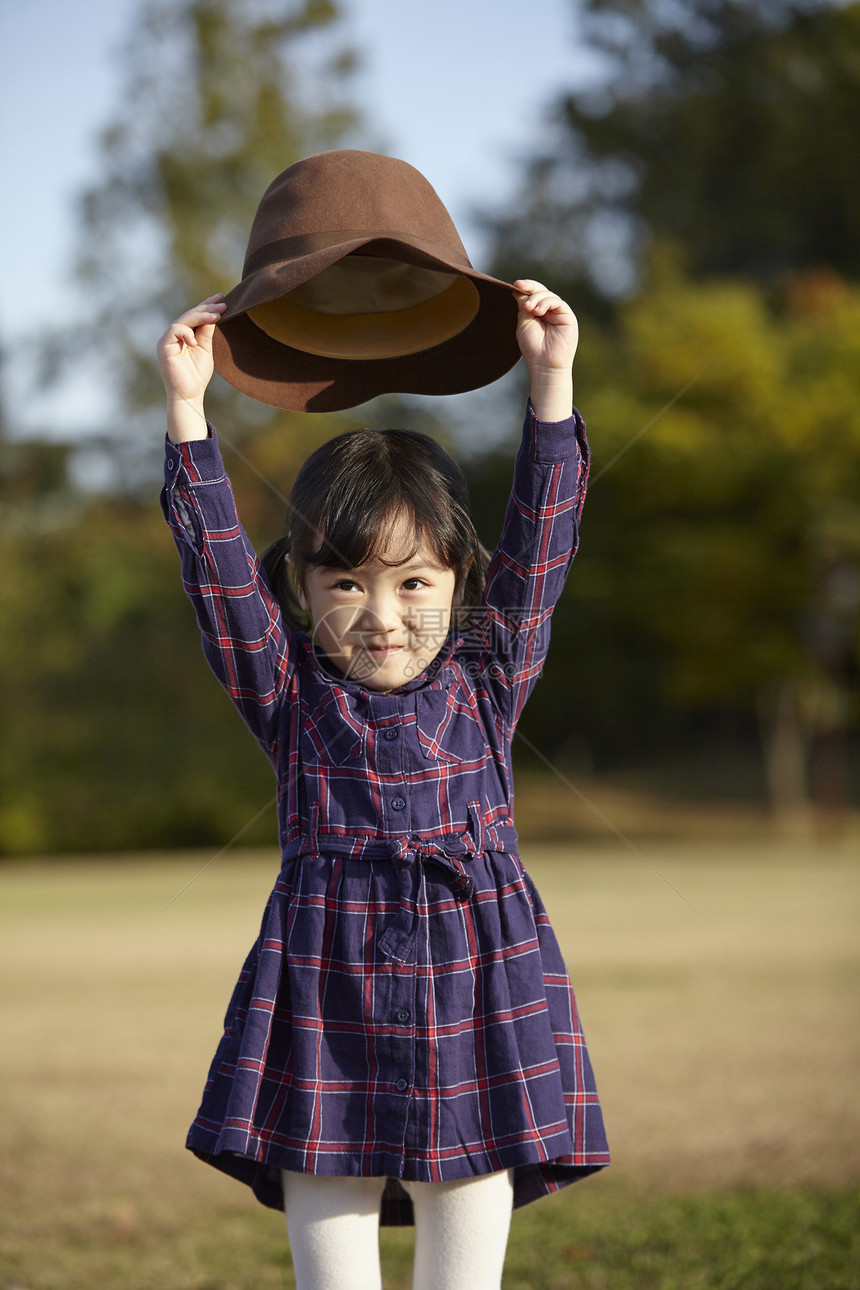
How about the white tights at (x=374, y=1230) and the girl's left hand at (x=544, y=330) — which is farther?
the girl's left hand at (x=544, y=330)

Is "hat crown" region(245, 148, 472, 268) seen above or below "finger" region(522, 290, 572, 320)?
above

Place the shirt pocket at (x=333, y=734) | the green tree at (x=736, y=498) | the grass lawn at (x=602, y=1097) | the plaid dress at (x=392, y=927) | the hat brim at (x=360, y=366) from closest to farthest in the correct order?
the plaid dress at (x=392, y=927) < the shirt pocket at (x=333, y=734) < the hat brim at (x=360, y=366) < the grass lawn at (x=602, y=1097) < the green tree at (x=736, y=498)

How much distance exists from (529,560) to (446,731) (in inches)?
10.9

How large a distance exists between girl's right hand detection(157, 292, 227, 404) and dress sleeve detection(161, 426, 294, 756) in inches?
2.7

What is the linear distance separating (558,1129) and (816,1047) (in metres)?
3.34


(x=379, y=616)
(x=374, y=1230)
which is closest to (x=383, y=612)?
(x=379, y=616)

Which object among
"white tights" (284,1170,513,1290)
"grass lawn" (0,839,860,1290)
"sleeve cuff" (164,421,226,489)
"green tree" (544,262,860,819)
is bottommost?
"grass lawn" (0,839,860,1290)

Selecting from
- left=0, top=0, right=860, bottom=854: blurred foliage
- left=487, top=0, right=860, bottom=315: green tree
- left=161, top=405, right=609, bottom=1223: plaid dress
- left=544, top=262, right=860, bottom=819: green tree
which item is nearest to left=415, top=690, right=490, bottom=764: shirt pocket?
left=161, top=405, right=609, bottom=1223: plaid dress

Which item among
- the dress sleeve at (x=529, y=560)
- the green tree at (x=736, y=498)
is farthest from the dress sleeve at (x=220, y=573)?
the green tree at (x=736, y=498)

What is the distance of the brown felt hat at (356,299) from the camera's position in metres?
1.57

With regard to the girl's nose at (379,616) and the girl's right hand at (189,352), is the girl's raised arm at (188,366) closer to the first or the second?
the girl's right hand at (189,352)

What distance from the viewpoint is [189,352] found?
1622mm

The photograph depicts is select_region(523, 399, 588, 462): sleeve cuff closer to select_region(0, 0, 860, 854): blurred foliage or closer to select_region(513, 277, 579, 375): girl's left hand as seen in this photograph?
select_region(513, 277, 579, 375): girl's left hand

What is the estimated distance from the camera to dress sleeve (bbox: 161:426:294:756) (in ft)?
5.17
